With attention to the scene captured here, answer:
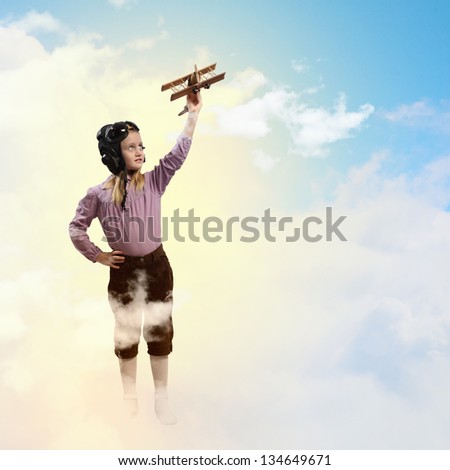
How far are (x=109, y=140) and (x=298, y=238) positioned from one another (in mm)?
1130

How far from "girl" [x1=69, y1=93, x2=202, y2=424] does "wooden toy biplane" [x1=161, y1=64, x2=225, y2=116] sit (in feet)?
0.19

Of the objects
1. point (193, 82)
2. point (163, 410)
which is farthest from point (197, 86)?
point (163, 410)

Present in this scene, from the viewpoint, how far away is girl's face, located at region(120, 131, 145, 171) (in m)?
4.78

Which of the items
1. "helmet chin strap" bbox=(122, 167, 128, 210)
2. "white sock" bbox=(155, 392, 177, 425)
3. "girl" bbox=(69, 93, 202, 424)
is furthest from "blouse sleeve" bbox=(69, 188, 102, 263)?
"white sock" bbox=(155, 392, 177, 425)

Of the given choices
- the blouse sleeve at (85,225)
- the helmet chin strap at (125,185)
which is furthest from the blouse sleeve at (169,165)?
the blouse sleeve at (85,225)

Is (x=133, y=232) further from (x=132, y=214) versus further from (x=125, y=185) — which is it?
(x=125, y=185)

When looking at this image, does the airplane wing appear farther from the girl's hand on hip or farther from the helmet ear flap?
the girl's hand on hip

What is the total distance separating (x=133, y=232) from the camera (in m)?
4.76

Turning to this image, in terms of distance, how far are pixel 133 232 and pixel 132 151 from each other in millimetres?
411

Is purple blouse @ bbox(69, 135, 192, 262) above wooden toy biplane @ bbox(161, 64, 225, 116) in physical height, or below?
below

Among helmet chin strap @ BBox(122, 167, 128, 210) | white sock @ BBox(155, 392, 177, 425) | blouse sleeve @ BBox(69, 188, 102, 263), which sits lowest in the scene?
white sock @ BBox(155, 392, 177, 425)

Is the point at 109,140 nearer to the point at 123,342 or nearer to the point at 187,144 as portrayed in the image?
the point at 187,144

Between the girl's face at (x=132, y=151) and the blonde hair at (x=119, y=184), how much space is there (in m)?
0.05

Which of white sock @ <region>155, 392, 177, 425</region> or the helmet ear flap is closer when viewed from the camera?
the helmet ear flap
